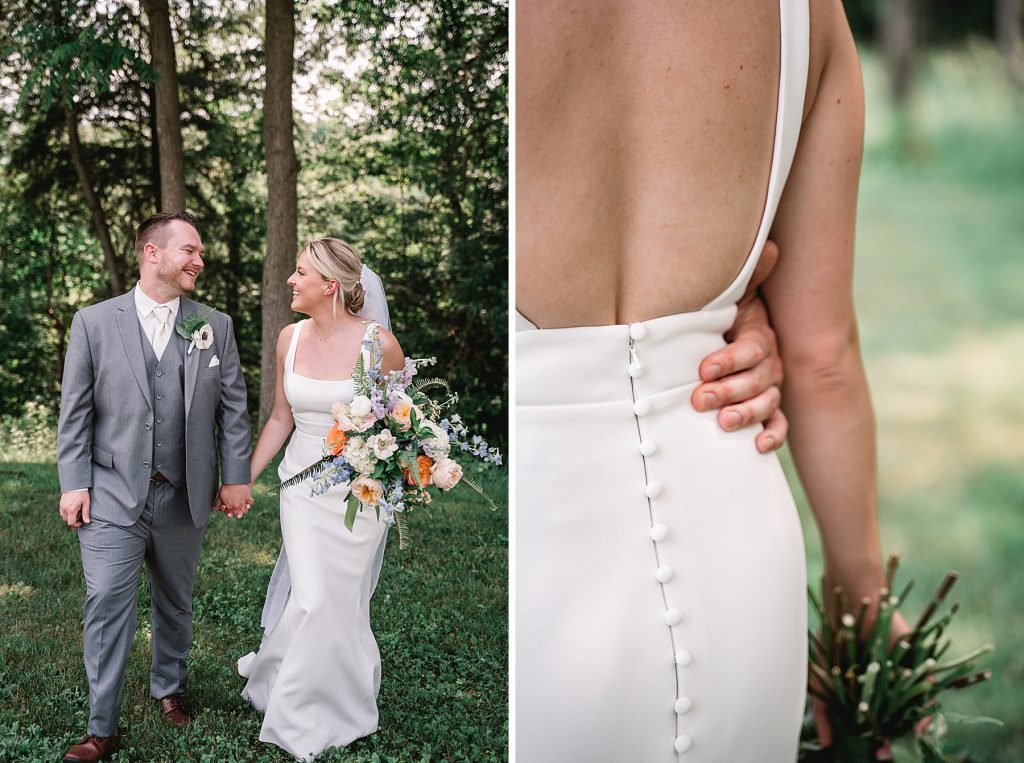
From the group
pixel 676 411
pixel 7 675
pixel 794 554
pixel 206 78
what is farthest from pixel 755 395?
pixel 7 675

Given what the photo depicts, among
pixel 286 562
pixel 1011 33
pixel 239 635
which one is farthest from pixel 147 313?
pixel 1011 33

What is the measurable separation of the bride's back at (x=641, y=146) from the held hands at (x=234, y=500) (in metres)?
1.41

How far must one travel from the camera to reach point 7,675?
2.20 meters

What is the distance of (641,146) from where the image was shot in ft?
3.76

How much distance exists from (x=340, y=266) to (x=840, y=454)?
58.8 inches

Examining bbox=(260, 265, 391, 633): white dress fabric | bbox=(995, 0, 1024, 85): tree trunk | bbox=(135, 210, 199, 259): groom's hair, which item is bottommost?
bbox=(260, 265, 391, 633): white dress fabric

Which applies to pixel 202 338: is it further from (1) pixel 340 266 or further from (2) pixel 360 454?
(2) pixel 360 454

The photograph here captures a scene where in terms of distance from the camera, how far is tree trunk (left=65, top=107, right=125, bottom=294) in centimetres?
223

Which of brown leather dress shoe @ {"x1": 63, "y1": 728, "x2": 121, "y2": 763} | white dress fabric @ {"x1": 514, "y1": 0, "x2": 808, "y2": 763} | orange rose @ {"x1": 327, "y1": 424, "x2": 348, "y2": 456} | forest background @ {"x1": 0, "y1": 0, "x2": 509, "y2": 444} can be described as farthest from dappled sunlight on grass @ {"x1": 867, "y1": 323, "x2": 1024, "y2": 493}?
brown leather dress shoe @ {"x1": 63, "y1": 728, "x2": 121, "y2": 763}

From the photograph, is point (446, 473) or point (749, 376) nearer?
point (749, 376)

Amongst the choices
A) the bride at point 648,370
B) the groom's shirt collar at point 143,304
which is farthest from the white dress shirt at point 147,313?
the bride at point 648,370

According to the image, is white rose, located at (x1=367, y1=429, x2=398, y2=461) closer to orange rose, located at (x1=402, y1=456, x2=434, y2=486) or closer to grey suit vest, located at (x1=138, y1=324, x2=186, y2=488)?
orange rose, located at (x1=402, y1=456, x2=434, y2=486)

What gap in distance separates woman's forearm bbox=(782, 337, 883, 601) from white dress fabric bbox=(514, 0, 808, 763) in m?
0.23

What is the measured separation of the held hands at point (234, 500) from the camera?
7.55ft
